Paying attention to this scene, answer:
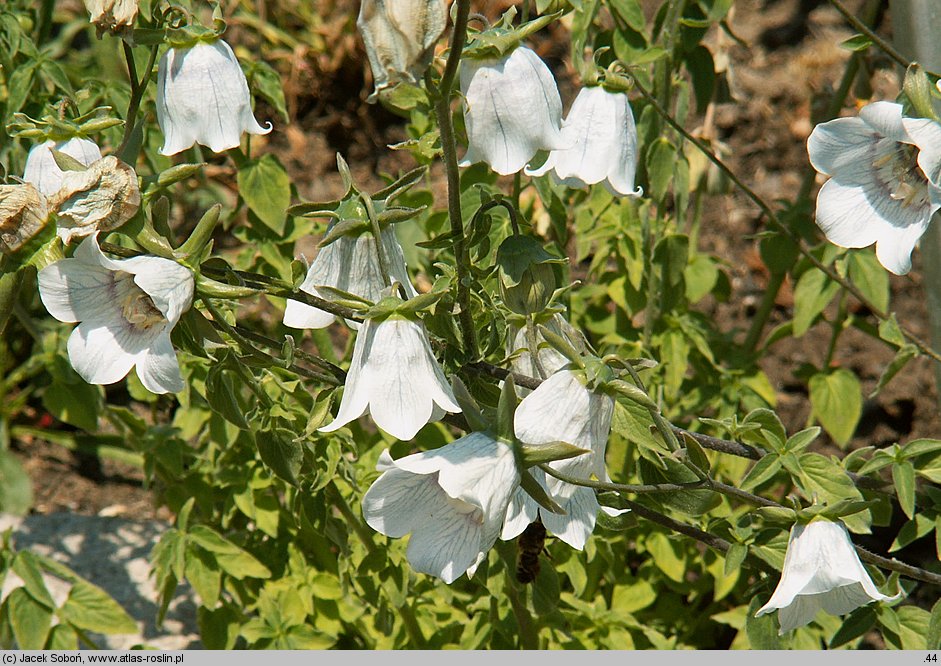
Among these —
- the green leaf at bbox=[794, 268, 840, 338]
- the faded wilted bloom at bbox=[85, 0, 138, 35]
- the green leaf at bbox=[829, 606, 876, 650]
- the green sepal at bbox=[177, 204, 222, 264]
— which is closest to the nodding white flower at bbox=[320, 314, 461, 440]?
the green sepal at bbox=[177, 204, 222, 264]

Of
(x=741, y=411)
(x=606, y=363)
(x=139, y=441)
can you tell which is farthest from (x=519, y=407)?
(x=741, y=411)

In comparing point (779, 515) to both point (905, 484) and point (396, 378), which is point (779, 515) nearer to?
point (905, 484)

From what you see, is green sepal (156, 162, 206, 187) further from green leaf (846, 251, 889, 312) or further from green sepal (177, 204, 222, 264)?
green leaf (846, 251, 889, 312)

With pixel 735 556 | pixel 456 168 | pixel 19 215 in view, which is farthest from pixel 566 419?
pixel 19 215

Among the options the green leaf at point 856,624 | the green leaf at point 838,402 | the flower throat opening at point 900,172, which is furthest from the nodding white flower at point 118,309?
the green leaf at point 838,402

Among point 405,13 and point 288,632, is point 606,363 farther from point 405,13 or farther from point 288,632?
point 288,632
